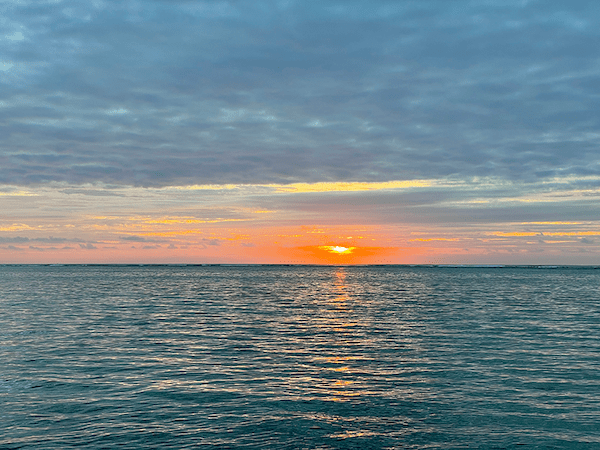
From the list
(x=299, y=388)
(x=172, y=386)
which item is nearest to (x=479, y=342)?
(x=299, y=388)

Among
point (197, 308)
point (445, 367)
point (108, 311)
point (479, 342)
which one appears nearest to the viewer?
point (445, 367)

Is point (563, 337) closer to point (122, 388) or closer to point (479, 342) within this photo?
point (479, 342)

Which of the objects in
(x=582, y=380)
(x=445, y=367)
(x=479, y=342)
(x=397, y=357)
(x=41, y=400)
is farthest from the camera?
(x=479, y=342)

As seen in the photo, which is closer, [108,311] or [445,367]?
[445,367]

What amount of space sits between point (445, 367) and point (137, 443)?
21.1 meters

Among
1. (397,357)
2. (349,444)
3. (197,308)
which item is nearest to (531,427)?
(349,444)

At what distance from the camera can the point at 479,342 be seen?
43.1 m

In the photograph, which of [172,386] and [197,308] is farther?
[197,308]

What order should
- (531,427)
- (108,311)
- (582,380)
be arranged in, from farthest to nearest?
(108,311)
(582,380)
(531,427)

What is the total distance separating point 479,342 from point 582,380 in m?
13.9

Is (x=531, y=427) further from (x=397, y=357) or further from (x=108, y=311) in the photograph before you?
(x=108, y=311)

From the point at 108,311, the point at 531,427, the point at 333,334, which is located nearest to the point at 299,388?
the point at 531,427

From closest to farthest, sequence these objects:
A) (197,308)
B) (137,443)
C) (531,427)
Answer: (137,443) → (531,427) → (197,308)

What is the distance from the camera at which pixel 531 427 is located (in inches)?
838
